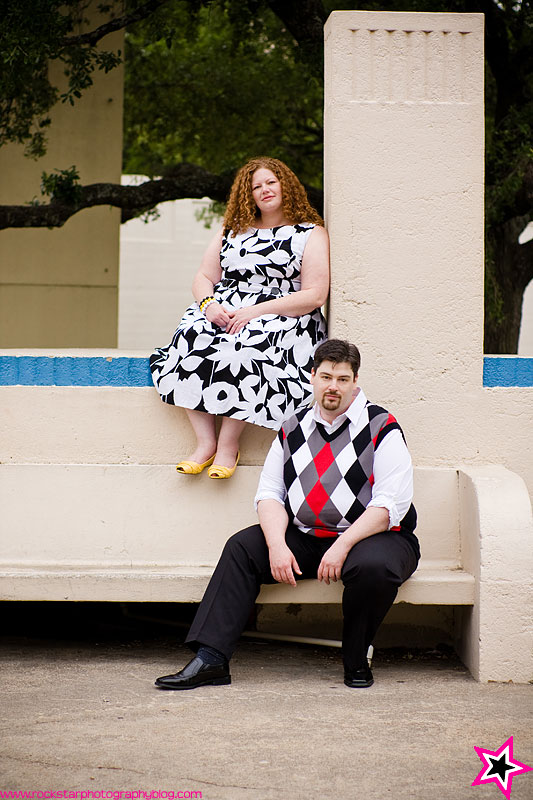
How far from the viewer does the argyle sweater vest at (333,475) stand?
14.1ft

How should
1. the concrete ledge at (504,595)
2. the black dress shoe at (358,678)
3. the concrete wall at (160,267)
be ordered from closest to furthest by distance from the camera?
the black dress shoe at (358,678) < the concrete ledge at (504,595) < the concrete wall at (160,267)

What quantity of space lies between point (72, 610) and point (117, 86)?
7107 millimetres

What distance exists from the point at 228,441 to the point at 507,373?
4.64ft

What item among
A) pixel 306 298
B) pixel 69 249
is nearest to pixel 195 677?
pixel 306 298

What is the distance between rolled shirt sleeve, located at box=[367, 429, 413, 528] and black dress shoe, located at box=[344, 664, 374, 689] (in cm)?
62

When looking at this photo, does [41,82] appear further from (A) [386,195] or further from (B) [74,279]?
(A) [386,195]

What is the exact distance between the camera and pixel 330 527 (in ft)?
14.3

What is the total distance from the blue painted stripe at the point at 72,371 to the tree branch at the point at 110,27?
3.77m

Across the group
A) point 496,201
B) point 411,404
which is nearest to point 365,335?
point 411,404

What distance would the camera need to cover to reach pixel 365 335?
195 inches

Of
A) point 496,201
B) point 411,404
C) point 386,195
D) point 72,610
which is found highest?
point 496,201

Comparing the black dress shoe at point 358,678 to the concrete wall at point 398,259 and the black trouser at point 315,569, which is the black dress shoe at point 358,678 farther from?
the concrete wall at point 398,259

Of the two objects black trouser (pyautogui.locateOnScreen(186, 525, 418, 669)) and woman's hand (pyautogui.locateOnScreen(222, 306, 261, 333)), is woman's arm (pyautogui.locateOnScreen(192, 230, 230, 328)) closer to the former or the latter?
woman's hand (pyautogui.locateOnScreen(222, 306, 261, 333))

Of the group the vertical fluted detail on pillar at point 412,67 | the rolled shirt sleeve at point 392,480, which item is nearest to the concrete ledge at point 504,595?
the rolled shirt sleeve at point 392,480
